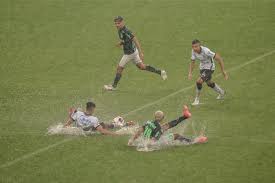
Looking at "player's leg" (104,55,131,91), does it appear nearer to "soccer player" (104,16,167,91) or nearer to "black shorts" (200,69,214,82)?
"soccer player" (104,16,167,91)

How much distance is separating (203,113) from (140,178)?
6.03 metres

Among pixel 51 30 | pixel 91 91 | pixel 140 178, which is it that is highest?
pixel 51 30

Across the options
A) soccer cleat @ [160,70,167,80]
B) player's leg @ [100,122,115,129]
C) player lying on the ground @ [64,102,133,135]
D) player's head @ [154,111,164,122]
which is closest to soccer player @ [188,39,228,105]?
soccer cleat @ [160,70,167,80]

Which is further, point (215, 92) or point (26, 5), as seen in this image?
point (26, 5)

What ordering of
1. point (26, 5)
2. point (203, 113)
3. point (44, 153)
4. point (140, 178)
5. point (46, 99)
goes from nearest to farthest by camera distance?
point (140, 178) → point (44, 153) → point (203, 113) → point (46, 99) → point (26, 5)

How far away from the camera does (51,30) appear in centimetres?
3616

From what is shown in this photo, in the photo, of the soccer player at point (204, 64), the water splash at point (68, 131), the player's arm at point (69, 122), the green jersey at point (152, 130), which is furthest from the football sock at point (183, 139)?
the soccer player at point (204, 64)

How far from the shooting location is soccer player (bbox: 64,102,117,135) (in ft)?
71.6

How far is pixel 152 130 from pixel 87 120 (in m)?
2.40

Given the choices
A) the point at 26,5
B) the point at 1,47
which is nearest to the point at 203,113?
the point at 1,47

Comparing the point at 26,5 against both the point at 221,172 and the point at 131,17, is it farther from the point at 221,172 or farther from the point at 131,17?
the point at 221,172

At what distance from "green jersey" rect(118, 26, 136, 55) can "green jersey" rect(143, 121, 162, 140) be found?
6.92 m

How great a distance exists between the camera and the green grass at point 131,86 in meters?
19.5

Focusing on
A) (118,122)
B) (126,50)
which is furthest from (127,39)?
(118,122)
